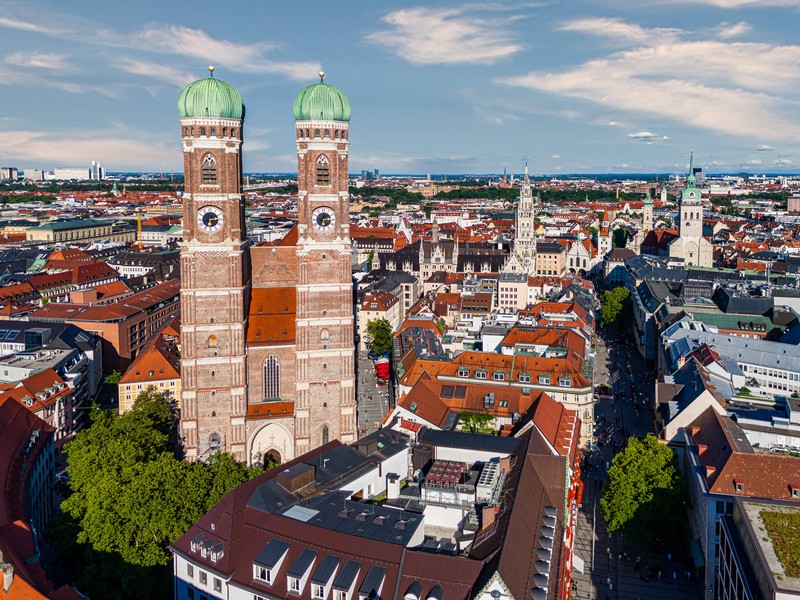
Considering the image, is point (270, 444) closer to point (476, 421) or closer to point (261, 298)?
point (261, 298)

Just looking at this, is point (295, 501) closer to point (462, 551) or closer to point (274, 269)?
point (462, 551)

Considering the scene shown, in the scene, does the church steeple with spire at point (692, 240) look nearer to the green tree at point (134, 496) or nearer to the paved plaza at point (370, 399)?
the paved plaza at point (370, 399)

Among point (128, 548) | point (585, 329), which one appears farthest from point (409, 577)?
point (585, 329)

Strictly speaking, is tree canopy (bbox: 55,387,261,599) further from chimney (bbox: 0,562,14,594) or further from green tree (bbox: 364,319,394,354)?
green tree (bbox: 364,319,394,354)

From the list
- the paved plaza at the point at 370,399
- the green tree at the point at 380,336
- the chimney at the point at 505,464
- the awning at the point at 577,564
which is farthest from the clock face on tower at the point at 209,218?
the green tree at the point at 380,336

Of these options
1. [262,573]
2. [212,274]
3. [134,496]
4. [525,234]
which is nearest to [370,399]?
[212,274]

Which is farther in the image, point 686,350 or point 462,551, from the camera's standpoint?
point 686,350

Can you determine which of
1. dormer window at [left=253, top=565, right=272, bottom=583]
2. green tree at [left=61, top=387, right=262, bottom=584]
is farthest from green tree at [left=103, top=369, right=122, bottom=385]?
dormer window at [left=253, top=565, right=272, bottom=583]
